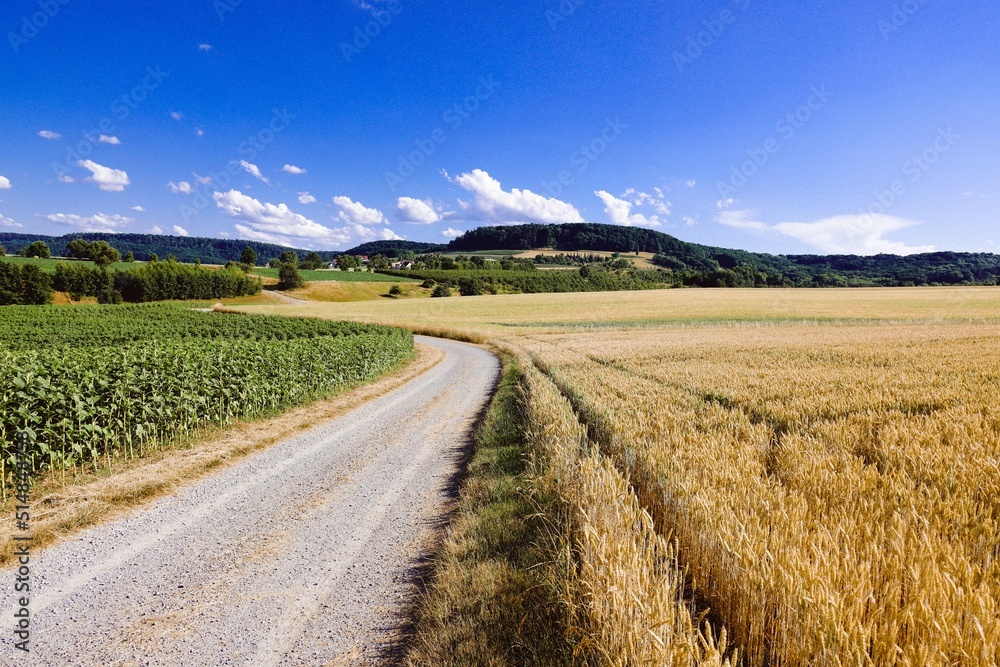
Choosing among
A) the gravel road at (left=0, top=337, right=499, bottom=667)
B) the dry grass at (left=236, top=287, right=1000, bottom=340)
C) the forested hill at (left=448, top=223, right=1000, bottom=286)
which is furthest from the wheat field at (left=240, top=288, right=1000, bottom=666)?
the forested hill at (left=448, top=223, right=1000, bottom=286)

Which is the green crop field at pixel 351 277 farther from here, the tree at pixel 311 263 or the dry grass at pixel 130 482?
the dry grass at pixel 130 482

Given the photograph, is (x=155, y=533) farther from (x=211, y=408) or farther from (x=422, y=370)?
(x=422, y=370)

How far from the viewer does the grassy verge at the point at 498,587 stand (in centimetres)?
376

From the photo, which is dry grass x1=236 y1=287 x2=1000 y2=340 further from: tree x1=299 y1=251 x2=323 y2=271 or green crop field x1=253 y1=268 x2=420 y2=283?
tree x1=299 y1=251 x2=323 y2=271

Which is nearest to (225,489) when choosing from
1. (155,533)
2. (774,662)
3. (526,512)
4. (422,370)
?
(155,533)

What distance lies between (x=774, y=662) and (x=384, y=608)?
11.3ft

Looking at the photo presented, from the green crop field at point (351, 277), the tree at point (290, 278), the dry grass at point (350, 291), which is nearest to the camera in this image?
the dry grass at point (350, 291)

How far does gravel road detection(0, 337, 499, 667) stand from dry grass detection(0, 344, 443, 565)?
0.35 meters

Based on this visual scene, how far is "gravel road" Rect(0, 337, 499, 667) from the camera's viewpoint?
417cm

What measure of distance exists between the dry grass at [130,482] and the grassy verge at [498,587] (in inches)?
198

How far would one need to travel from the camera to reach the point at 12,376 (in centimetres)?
787

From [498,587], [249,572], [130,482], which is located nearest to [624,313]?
[130,482]

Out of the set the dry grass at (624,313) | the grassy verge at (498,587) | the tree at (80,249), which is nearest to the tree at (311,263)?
the tree at (80,249)

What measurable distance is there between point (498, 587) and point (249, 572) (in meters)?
2.97
